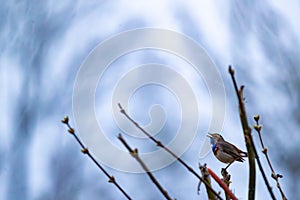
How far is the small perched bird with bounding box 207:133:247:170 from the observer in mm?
1572

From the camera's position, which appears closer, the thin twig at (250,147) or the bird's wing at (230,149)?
the thin twig at (250,147)

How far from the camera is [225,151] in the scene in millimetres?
1634

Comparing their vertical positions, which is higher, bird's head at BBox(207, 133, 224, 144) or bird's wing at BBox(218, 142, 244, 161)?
bird's head at BBox(207, 133, 224, 144)

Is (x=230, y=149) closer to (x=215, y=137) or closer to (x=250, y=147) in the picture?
(x=215, y=137)

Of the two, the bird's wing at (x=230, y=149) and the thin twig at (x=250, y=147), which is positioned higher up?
the bird's wing at (x=230, y=149)

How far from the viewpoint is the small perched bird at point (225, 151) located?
1572 millimetres

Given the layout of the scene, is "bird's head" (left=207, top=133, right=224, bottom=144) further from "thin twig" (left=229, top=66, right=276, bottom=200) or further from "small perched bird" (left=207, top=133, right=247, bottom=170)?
"thin twig" (left=229, top=66, right=276, bottom=200)

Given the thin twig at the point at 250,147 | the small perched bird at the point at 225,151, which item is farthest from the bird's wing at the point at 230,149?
the thin twig at the point at 250,147

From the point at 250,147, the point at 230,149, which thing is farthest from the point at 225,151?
the point at 250,147

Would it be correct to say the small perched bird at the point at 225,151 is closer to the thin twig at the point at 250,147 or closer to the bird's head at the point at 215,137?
the bird's head at the point at 215,137

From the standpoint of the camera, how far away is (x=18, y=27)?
150 inches

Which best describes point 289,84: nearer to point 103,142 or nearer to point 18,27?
point 18,27

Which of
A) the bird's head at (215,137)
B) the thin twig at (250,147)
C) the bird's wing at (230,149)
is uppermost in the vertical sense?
the bird's head at (215,137)

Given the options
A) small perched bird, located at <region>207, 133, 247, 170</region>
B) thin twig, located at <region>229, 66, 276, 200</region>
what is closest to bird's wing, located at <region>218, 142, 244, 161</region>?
small perched bird, located at <region>207, 133, 247, 170</region>
